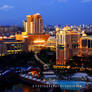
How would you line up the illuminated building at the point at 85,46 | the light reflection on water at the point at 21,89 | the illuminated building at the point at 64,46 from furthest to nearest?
the illuminated building at the point at 85,46
the illuminated building at the point at 64,46
the light reflection on water at the point at 21,89

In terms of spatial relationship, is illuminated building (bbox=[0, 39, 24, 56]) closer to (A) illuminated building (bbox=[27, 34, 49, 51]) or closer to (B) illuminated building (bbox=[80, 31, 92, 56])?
(A) illuminated building (bbox=[27, 34, 49, 51])

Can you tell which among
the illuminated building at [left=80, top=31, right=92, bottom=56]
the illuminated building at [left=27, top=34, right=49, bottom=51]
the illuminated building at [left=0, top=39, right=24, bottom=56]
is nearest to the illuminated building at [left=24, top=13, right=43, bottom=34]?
the illuminated building at [left=27, top=34, right=49, bottom=51]

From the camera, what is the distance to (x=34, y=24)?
54.2ft

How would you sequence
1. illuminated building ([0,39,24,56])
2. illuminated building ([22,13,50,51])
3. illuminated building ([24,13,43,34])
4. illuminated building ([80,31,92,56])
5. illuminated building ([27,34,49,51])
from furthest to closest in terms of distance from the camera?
illuminated building ([24,13,43,34]) < illuminated building ([22,13,50,51]) < illuminated building ([27,34,49,51]) < illuminated building ([0,39,24,56]) < illuminated building ([80,31,92,56])

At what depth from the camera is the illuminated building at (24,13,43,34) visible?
16380mm

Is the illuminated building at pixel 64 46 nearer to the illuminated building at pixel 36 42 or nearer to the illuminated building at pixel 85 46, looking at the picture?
the illuminated building at pixel 85 46

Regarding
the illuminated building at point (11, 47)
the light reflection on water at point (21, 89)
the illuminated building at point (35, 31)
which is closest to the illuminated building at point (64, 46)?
the illuminated building at point (11, 47)

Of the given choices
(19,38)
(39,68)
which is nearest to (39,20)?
(19,38)

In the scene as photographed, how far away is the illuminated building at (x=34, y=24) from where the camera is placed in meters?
16.4

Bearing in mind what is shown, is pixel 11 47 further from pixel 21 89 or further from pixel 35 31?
pixel 21 89

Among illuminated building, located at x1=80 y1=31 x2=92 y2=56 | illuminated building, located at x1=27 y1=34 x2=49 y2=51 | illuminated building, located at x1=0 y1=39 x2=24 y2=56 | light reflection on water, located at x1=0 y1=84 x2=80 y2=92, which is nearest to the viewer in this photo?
Result: light reflection on water, located at x1=0 y1=84 x2=80 y2=92

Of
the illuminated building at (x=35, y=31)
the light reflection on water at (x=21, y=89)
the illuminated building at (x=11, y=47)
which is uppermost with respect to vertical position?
the illuminated building at (x=35, y=31)

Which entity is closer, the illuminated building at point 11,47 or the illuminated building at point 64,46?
the illuminated building at point 64,46

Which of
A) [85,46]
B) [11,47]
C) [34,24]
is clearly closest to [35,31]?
[34,24]
